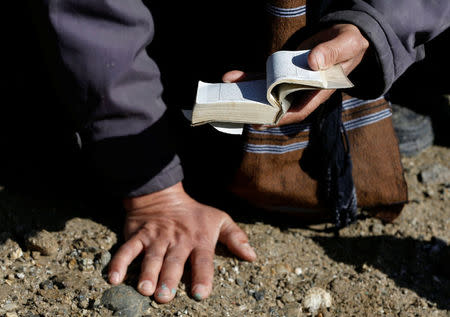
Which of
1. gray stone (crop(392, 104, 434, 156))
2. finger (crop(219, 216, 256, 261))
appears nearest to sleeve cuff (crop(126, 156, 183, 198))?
finger (crop(219, 216, 256, 261))

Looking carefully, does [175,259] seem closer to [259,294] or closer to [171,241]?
[171,241]

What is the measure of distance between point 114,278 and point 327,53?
44.0 inches

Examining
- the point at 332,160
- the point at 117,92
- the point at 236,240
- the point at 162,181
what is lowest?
the point at 236,240

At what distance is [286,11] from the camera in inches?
69.7

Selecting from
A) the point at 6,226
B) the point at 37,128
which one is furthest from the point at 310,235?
the point at 37,128

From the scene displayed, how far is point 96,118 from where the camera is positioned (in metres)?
1.93

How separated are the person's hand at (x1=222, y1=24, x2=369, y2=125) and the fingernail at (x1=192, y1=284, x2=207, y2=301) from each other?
2.25 ft

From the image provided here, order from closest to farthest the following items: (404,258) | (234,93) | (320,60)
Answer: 1. (320,60)
2. (234,93)
3. (404,258)

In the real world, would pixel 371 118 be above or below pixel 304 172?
above

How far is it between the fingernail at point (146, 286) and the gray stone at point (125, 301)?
0.9 inches

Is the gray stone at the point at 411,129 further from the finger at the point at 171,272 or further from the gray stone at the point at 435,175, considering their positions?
the finger at the point at 171,272

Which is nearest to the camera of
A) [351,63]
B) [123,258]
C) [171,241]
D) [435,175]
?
[351,63]

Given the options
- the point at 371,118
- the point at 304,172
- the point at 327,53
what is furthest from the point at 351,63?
the point at 304,172

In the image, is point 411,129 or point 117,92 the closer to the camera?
point 117,92
